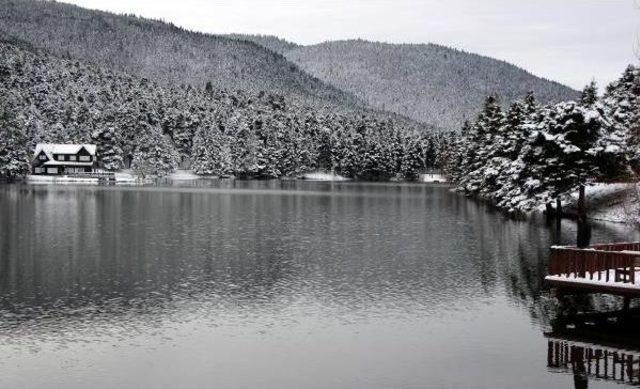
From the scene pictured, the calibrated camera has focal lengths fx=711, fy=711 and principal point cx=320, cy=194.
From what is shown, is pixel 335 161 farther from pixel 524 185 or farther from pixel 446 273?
pixel 446 273

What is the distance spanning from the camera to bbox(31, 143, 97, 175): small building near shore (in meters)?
155

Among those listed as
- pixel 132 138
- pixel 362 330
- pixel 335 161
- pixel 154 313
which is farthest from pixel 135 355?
pixel 335 161

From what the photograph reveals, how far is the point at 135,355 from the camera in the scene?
811 inches

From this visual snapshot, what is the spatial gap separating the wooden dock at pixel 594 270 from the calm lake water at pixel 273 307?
156 centimetres

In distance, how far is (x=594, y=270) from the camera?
26.8 meters

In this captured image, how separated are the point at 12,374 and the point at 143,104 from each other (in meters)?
182

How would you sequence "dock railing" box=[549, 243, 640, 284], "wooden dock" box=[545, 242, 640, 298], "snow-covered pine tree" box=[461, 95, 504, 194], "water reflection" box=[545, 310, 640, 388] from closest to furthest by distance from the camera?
"water reflection" box=[545, 310, 640, 388], "wooden dock" box=[545, 242, 640, 298], "dock railing" box=[549, 243, 640, 284], "snow-covered pine tree" box=[461, 95, 504, 194]

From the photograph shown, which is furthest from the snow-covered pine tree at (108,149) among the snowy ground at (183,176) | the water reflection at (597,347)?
the water reflection at (597,347)

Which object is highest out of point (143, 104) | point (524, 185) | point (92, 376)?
point (143, 104)

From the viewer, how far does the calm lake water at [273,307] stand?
1934 centimetres

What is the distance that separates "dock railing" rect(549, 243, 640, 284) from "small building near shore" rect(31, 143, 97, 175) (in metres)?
144

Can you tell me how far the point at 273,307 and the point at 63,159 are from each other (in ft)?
462

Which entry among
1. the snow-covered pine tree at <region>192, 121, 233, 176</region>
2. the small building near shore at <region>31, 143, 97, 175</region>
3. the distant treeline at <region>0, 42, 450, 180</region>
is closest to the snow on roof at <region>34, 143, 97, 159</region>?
the small building near shore at <region>31, 143, 97, 175</region>

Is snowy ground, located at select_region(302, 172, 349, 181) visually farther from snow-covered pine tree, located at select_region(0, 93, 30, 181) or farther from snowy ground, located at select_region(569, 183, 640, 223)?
snowy ground, located at select_region(569, 183, 640, 223)
